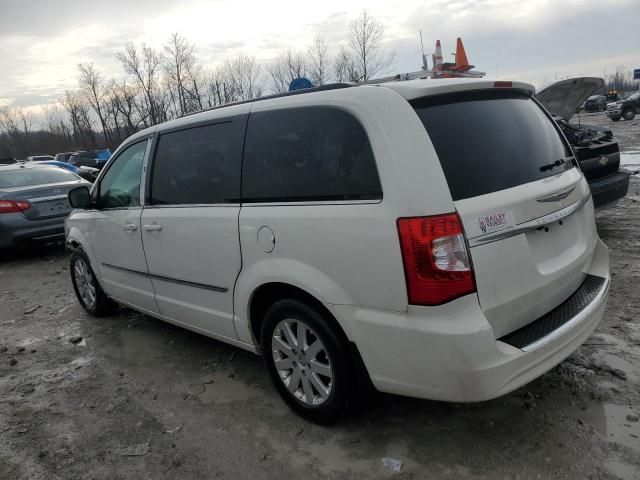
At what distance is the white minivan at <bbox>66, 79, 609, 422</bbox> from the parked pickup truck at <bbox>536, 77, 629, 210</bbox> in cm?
283

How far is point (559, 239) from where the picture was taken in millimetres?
2709

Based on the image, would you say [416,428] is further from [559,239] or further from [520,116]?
[520,116]

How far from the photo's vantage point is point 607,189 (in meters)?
5.70

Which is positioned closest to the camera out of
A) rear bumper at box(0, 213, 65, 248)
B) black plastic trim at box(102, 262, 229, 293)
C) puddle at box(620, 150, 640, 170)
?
black plastic trim at box(102, 262, 229, 293)

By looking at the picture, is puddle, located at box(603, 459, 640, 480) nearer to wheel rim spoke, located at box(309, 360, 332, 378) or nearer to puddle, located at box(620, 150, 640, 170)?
wheel rim spoke, located at box(309, 360, 332, 378)

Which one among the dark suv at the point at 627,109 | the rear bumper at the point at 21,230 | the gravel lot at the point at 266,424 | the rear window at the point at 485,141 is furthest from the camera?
the dark suv at the point at 627,109

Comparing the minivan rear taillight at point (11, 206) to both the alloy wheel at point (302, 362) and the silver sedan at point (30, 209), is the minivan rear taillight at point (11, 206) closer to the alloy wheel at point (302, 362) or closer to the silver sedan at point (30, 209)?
the silver sedan at point (30, 209)

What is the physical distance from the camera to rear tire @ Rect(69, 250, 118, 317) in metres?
5.10

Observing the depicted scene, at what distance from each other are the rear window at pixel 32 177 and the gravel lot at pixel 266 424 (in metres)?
5.40

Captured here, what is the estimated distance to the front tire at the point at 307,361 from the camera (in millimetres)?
2664

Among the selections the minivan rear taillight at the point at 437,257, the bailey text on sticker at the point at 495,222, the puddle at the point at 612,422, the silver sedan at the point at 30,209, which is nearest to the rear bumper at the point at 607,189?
the puddle at the point at 612,422

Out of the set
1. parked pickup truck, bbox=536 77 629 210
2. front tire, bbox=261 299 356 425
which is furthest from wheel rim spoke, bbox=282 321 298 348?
parked pickup truck, bbox=536 77 629 210

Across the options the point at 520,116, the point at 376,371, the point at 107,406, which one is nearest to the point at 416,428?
the point at 376,371

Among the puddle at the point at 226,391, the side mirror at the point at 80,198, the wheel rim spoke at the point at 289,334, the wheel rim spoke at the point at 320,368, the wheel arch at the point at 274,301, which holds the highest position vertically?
the side mirror at the point at 80,198
